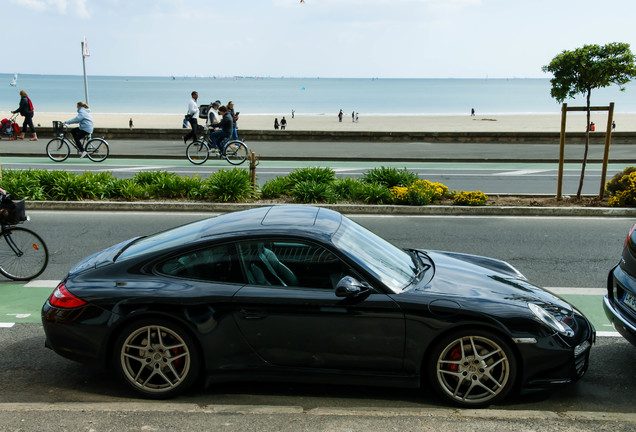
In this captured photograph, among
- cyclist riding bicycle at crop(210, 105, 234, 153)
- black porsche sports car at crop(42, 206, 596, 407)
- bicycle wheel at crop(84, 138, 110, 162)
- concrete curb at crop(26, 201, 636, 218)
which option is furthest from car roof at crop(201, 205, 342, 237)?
bicycle wheel at crop(84, 138, 110, 162)

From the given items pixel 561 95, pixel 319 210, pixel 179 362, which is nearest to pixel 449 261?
pixel 319 210

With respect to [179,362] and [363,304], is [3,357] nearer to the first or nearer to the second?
[179,362]

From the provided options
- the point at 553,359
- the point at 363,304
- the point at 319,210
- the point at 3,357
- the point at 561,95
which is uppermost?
the point at 561,95

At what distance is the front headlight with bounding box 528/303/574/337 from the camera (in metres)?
4.35

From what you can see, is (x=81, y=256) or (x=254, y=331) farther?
(x=81, y=256)

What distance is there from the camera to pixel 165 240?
486 centimetres

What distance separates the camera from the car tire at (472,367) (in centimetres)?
426

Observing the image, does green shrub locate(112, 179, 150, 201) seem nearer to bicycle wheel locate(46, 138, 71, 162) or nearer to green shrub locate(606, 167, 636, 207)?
bicycle wheel locate(46, 138, 71, 162)

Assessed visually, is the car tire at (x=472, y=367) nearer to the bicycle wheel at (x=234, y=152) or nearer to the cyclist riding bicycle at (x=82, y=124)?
the bicycle wheel at (x=234, y=152)

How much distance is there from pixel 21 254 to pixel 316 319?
15.5 ft

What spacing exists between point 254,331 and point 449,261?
1.91 meters

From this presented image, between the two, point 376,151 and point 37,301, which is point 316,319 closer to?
point 37,301

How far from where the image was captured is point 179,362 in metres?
4.42

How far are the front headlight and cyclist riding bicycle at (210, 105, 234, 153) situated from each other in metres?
16.1
